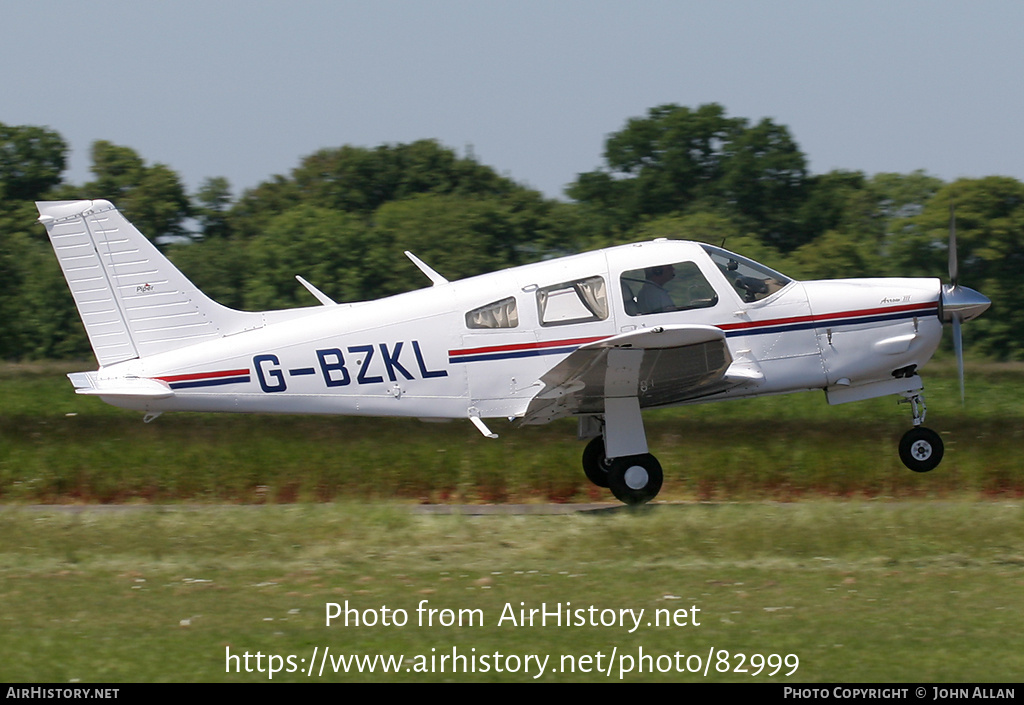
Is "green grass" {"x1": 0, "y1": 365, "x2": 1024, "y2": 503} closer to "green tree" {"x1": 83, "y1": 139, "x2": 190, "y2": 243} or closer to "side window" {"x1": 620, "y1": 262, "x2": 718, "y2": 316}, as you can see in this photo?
"side window" {"x1": 620, "y1": 262, "x2": 718, "y2": 316}

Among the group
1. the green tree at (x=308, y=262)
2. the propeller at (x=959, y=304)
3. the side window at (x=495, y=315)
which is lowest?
the propeller at (x=959, y=304)

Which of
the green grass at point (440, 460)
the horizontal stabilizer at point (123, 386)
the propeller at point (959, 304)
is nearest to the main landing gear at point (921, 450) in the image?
the propeller at point (959, 304)

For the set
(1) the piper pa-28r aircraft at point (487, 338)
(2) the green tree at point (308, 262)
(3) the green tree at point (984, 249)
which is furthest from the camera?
(2) the green tree at point (308, 262)

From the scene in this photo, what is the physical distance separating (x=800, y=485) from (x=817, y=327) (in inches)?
111

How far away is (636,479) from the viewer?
10.5 meters

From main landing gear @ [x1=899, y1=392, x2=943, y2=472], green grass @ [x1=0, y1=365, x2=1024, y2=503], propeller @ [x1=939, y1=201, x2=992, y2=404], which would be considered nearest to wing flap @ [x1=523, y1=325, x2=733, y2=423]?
main landing gear @ [x1=899, y1=392, x2=943, y2=472]

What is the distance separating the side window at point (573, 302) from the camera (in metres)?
10.2

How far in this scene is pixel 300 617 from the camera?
657 cm

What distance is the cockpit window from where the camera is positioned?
10.4 m

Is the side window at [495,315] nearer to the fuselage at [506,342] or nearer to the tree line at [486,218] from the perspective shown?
the fuselage at [506,342]

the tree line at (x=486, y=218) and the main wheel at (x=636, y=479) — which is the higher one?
the tree line at (x=486, y=218)

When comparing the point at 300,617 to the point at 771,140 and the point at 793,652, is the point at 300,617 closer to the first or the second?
the point at 793,652

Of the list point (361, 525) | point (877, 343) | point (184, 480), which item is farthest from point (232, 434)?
point (877, 343)

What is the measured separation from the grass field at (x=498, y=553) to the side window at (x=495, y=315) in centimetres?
179
